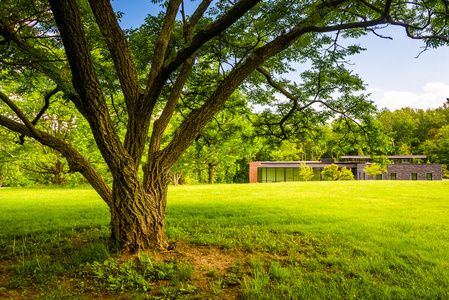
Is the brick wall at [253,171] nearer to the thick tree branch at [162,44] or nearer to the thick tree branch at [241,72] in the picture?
the thick tree branch at [162,44]

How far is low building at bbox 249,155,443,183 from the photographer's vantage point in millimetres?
31602

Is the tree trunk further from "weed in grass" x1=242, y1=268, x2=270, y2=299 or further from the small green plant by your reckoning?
"weed in grass" x1=242, y1=268, x2=270, y2=299

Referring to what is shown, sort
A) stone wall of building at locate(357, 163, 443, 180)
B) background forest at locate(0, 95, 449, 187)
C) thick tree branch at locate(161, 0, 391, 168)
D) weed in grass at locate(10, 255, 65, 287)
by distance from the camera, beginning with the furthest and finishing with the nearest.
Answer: stone wall of building at locate(357, 163, 443, 180) → background forest at locate(0, 95, 449, 187) → thick tree branch at locate(161, 0, 391, 168) → weed in grass at locate(10, 255, 65, 287)

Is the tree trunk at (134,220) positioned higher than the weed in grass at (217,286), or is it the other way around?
the tree trunk at (134,220)

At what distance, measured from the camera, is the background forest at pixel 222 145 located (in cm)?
736

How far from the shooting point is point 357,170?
112ft

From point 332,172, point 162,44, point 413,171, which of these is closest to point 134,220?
point 162,44

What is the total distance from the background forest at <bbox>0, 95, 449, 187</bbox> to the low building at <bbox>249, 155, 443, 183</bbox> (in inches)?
256

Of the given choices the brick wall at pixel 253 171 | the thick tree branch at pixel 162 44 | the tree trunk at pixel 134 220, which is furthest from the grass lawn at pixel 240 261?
the brick wall at pixel 253 171

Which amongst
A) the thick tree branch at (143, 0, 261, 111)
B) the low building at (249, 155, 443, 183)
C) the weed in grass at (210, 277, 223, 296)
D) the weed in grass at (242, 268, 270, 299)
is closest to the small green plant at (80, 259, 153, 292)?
the weed in grass at (210, 277, 223, 296)

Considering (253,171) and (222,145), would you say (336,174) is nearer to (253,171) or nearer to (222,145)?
(253,171)

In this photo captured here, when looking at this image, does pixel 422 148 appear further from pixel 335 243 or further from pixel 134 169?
pixel 134 169

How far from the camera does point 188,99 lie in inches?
300

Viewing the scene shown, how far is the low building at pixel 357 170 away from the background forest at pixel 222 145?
6.50 metres
